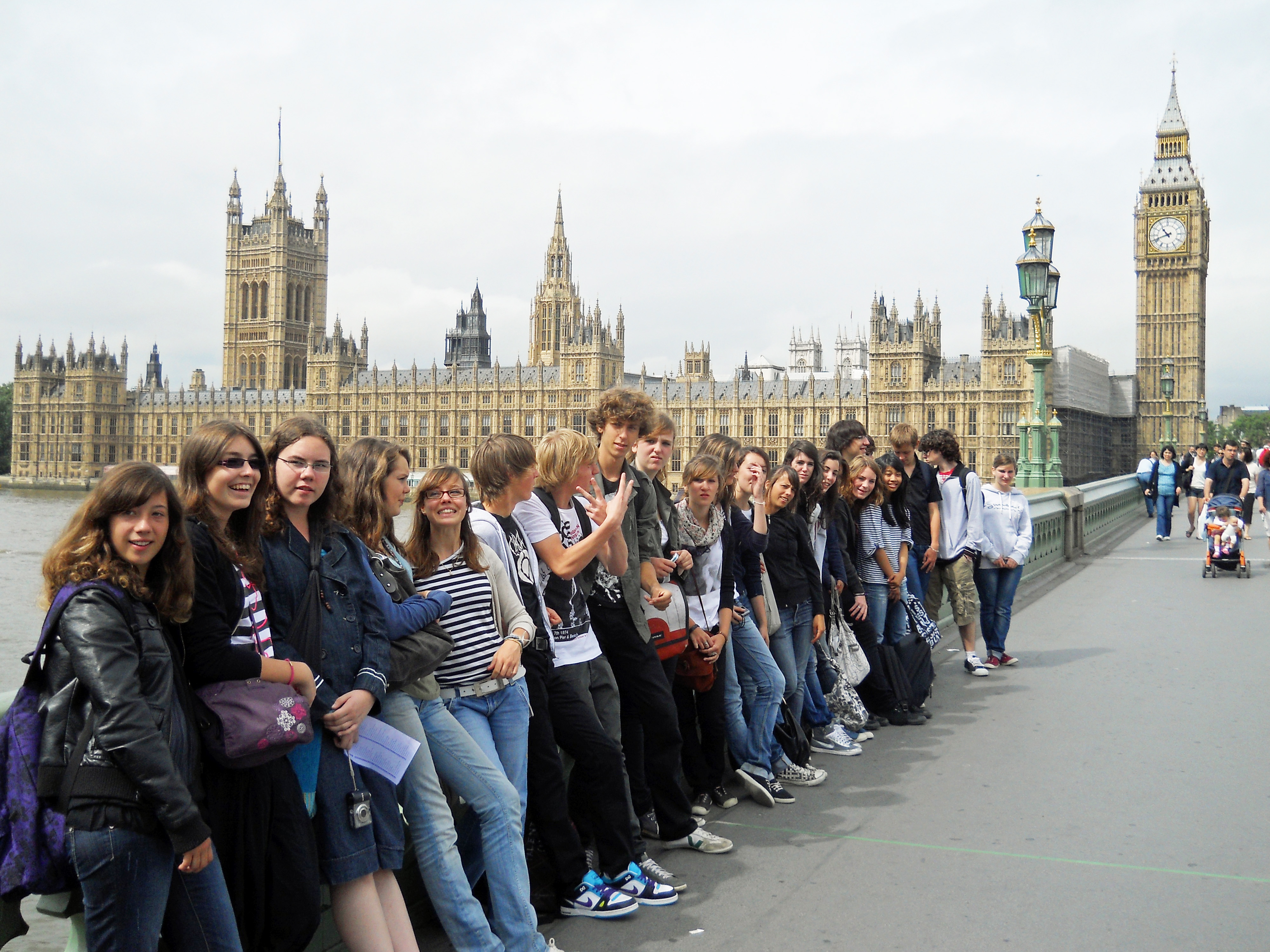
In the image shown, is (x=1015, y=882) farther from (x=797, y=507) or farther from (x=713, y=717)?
(x=797, y=507)

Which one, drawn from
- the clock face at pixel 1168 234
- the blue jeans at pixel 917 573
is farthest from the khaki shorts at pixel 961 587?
the clock face at pixel 1168 234

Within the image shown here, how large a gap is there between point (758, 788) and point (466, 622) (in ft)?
5.32

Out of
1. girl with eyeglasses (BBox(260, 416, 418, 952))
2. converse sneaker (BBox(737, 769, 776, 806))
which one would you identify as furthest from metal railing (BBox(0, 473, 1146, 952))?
converse sneaker (BBox(737, 769, 776, 806))

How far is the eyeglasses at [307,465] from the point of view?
106 inches

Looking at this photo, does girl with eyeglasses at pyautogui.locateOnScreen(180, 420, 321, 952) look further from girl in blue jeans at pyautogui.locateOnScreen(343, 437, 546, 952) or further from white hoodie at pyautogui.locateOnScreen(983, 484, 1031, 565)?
white hoodie at pyautogui.locateOnScreen(983, 484, 1031, 565)

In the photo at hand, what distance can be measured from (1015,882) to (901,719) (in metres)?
1.99

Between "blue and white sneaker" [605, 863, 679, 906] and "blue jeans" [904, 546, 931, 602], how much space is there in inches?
123

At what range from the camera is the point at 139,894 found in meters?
2.10

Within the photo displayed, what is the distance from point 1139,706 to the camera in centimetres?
553

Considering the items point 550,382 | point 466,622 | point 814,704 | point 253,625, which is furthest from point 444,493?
point 550,382

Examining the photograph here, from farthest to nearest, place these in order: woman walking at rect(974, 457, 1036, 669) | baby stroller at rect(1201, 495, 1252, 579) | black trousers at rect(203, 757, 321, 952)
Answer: baby stroller at rect(1201, 495, 1252, 579) < woman walking at rect(974, 457, 1036, 669) < black trousers at rect(203, 757, 321, 952)

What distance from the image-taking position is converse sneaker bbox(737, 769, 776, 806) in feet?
13.6

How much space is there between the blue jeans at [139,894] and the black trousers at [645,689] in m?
1.67

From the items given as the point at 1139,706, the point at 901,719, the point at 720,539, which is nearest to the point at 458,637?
the point at 720,539
